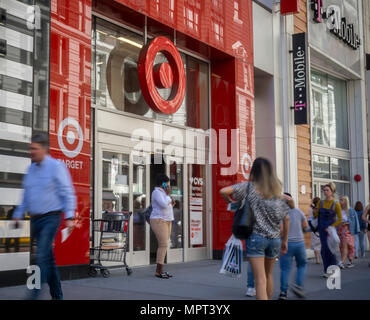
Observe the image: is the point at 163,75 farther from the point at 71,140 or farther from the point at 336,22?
the point at 336,22

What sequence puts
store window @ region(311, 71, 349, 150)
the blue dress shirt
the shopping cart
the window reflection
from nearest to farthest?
the blue dress shirt → the shopping cart → the window reflection → store window @ region(311, 71, 349, 150)

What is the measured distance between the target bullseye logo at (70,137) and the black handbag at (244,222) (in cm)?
411

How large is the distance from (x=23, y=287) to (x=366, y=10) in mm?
18919

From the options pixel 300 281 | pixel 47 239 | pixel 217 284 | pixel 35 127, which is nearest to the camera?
pixel 47 239

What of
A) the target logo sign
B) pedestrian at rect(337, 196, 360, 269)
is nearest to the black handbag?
pedestrian at rect(337, 196, 360, 269)

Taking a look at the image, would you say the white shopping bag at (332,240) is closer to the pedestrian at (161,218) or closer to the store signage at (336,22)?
the pedestrian at (161,218)

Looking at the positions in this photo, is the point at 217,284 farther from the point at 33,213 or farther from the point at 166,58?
the point at 166,58

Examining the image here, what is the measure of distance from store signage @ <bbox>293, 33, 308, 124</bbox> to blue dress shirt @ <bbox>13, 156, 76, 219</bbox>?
35.2ft

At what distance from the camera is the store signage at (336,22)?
17.3 metres

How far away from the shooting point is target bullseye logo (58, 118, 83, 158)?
8.74m

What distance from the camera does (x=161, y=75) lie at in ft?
36.8

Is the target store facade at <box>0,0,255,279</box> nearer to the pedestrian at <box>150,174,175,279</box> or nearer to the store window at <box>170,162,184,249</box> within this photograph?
the store window at <box>170,162,184,249</box>
